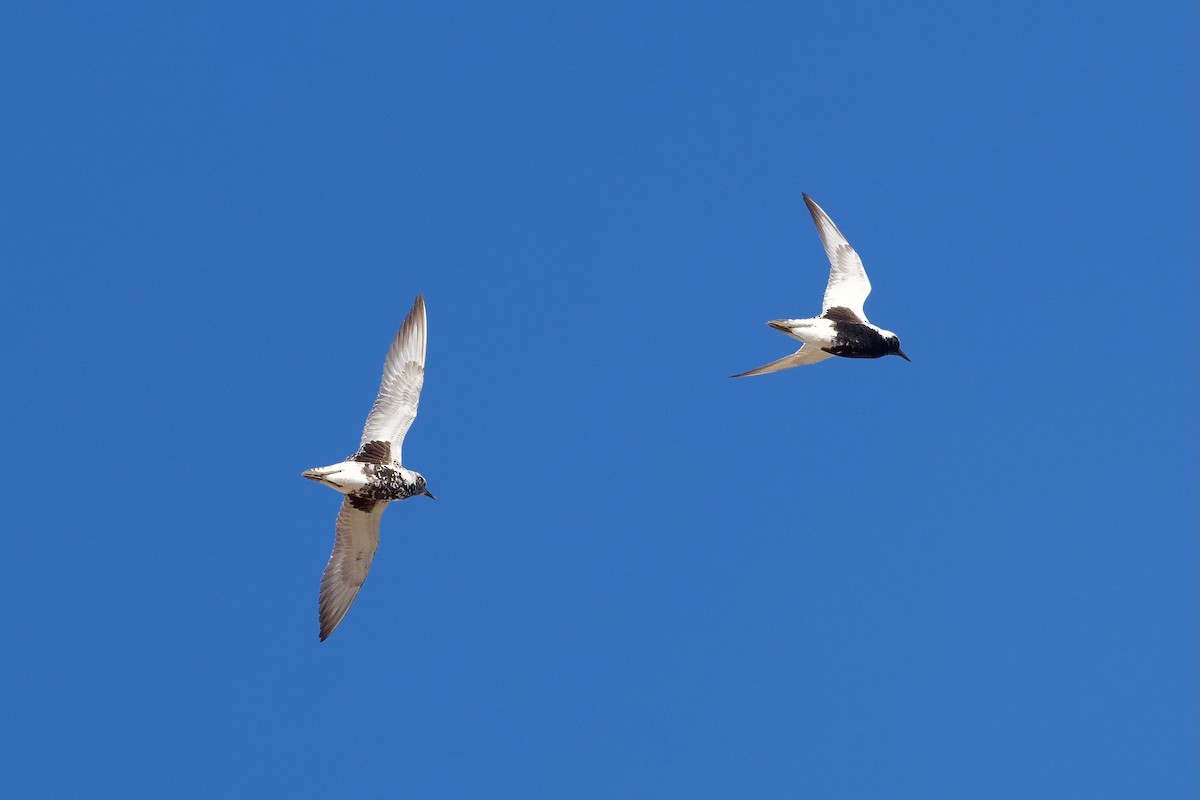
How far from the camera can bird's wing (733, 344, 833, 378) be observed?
38.5m

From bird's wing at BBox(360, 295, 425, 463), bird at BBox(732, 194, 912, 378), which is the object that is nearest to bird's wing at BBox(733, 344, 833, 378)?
bird at BBox(732, 194, 912, 378)

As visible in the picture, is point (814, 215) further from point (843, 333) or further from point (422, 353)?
point (422, 353)

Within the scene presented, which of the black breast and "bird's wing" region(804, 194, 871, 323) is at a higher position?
"bird's wing" region(804, 194, 871, 323)

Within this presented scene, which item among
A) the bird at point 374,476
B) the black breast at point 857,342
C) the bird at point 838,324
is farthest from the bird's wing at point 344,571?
the black breast at point 857,342

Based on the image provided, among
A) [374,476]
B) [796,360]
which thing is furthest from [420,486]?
[796,360]

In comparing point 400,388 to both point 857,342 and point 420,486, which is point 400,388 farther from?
point 857,342

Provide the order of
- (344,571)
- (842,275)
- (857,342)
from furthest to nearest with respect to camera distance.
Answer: (842,275)
(857,342)
(344,571)

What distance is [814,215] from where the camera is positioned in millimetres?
41000

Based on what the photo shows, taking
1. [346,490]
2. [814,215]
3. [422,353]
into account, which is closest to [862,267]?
[814,215]

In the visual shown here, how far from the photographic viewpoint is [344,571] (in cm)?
3756

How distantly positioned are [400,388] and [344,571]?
14.6 feet

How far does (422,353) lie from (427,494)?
3266 millimetres

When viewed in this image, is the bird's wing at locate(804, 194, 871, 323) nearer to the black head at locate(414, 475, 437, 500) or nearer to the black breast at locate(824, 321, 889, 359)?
the black breast at locate(824, 321, 889, 359)

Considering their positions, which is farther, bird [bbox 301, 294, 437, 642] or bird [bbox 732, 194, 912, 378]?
bird [bbox 732, 194, 912, 378]
